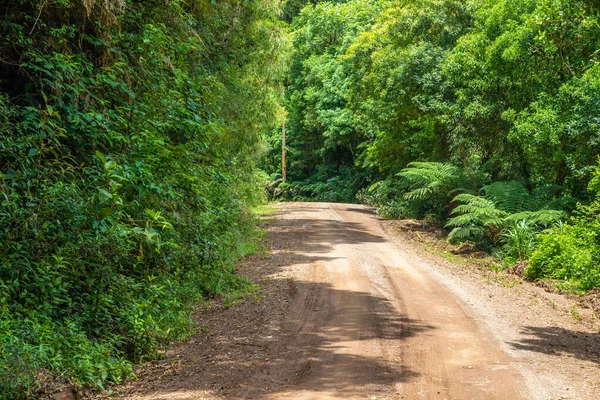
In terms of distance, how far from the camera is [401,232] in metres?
22.5

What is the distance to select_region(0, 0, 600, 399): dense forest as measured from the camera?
23.8ft

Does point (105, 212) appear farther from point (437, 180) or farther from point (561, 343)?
point (437, 180)

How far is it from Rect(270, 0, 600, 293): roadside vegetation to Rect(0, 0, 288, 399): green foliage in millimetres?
6309

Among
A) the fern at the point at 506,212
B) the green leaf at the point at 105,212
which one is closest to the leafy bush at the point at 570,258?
the fern at the point at 506,212

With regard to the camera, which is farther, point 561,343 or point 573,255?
point 573,255

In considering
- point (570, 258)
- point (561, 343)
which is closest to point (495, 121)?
point (570, 258)

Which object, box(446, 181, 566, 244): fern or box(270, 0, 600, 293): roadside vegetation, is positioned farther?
box(446, 181, 566, 244): fern

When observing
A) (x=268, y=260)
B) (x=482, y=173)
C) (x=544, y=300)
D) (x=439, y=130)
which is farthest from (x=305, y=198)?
(x=544, y=300)

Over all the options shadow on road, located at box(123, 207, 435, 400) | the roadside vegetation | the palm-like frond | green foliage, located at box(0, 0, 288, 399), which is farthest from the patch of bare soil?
green foliage, located at box(0, 0, 288, 399)

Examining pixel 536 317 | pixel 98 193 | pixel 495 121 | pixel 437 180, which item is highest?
pixel 495 121

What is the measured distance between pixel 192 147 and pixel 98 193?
314cm

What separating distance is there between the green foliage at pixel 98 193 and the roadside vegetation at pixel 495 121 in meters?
6.31

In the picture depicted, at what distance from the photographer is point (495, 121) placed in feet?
63.9

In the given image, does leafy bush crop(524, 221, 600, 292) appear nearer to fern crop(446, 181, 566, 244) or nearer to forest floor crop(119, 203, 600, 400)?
forest floor crop(119, 203, 600, 400)
